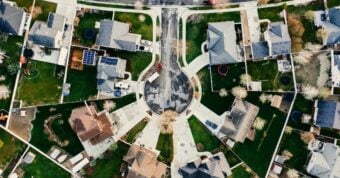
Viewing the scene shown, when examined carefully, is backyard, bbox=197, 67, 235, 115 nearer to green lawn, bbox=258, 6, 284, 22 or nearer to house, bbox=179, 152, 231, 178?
house, bbox=179, 152, 231, 178

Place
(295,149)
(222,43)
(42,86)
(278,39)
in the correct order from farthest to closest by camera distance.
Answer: (42,86) < (295,149) < (222,43) < (278,39)

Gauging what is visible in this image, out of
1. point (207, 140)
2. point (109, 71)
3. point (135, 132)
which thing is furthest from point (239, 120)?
point (109, 71)

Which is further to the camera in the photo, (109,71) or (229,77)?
(229,77)

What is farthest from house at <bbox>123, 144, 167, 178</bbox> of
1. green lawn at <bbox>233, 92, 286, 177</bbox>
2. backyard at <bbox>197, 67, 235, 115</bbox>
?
green lawn at <bbox>233, 92, 286, 177</bbox>

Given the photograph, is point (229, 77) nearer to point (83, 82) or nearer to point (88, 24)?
point (83, 82)

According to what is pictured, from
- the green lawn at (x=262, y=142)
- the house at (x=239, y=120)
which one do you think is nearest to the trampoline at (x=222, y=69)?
the house at (x=239, y=120)

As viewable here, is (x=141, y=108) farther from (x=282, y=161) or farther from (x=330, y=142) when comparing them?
(x=330, y=142)

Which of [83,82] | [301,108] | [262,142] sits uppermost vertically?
[83,82]
